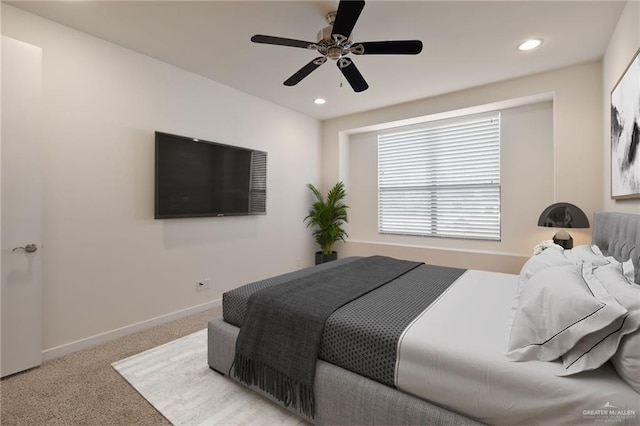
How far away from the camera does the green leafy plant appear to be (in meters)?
4.73

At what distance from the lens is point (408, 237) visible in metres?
4.59

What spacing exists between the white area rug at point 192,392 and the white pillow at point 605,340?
1.35 metres

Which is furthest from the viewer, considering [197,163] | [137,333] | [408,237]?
[408,237]

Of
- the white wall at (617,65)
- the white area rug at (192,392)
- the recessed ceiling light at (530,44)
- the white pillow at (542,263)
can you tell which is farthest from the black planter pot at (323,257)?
the recessed ceiling light at (530,44)

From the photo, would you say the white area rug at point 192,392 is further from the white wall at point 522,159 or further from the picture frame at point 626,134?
the white wall at point 522,159

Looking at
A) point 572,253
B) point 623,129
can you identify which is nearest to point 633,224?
point 572,253

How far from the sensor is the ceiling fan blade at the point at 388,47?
2.00 metres

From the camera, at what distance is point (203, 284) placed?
3.41 meters

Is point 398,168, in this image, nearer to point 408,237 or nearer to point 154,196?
point 408,237

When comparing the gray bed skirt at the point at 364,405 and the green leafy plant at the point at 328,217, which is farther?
the green leafy plant at the point at 328,217

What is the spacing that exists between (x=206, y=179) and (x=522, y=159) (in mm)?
3878

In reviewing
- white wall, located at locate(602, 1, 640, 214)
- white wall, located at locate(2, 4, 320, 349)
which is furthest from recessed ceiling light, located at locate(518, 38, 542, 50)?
white wall, located at locate(2, 4, 320, 349)

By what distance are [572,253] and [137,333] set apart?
12.2ft

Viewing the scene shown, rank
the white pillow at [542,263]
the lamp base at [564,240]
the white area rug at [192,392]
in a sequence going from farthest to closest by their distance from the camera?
the lamp base at [564,240] → the white pillow at [542,263] → the white area rug at [192,392]
